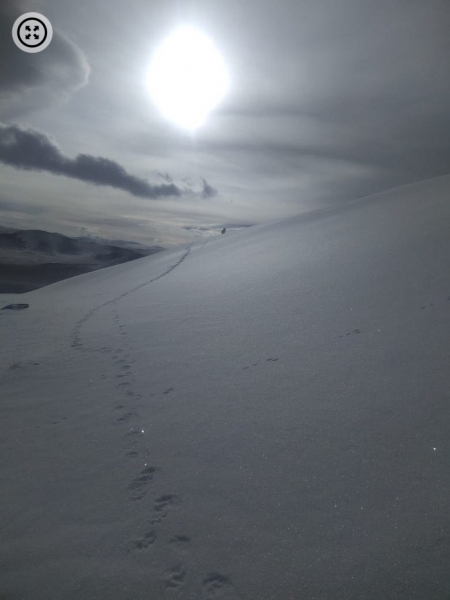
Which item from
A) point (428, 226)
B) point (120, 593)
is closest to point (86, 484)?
point (120, 593)

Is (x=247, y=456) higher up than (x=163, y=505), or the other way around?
(x=247, y=456)

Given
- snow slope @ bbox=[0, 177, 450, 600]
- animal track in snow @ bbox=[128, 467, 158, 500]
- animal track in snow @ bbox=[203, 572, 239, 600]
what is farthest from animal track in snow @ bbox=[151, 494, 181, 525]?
animal track in snow @ bbox=[203, 572, 239, 600]

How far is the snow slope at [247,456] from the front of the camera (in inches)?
78.4

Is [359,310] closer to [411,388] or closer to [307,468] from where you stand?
[411,388]

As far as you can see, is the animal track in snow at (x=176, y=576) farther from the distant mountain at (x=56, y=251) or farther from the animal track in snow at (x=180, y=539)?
the distant mountain at (x=56, y=251)

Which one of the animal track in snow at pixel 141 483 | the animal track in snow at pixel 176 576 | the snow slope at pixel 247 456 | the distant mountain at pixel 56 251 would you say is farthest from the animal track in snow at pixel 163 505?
the distant mountain at pixel 56 251

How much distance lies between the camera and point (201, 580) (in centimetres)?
198

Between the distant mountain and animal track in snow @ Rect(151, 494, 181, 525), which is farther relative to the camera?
the distant mountain

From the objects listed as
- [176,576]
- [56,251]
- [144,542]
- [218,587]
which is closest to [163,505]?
[144,542]

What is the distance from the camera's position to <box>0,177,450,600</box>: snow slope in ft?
6.53

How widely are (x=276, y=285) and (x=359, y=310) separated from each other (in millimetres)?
2584

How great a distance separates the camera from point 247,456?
2799 millimetres

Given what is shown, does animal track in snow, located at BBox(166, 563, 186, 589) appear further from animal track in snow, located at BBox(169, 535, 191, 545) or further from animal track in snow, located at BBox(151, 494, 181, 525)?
animal track in snow, located at BBox(151, 494, 181, 525)

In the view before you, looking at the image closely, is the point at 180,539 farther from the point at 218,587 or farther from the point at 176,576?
the point at 218,587
